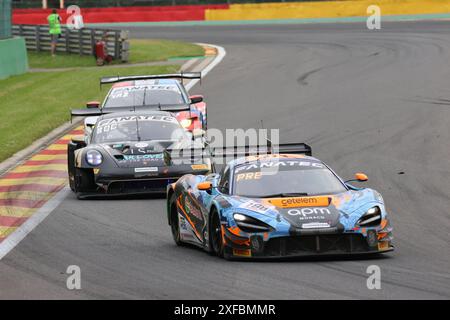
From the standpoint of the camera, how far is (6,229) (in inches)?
580

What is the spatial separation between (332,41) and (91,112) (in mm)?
22713

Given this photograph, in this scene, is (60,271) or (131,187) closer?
(60,271)

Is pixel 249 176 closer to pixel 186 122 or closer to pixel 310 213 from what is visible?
pixel 310 213

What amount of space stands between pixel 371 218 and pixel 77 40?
3329 centimetres

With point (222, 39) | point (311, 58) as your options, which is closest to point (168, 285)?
point (311, 58)

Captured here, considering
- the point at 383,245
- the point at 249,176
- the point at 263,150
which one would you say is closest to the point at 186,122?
the point at 263,150

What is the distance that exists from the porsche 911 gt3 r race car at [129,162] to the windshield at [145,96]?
3705mm

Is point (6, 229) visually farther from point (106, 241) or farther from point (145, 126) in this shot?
point (145, 126)

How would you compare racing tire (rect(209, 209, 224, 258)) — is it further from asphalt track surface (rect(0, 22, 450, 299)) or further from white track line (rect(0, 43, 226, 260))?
white track line (rect(0, 43, 226, 260))

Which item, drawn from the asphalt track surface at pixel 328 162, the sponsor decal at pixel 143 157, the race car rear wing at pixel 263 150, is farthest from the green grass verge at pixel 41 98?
the race car rear wing at pixel 263 150

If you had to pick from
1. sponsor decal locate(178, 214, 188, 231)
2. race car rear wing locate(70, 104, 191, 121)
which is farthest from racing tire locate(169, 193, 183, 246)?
race car rear wing locate(70, 104, 191, 121)

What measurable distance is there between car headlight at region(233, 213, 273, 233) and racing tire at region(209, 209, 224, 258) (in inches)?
11.0

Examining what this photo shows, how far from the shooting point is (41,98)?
104 ft

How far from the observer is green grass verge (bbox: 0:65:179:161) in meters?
25.2
